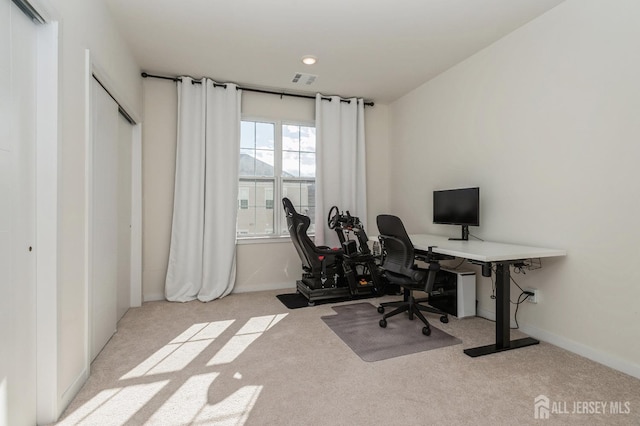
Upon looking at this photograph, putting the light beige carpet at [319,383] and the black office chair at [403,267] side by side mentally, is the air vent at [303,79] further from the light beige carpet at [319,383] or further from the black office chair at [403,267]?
the light beige carpet at [319,383]

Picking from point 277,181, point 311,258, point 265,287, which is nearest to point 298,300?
point 311,258

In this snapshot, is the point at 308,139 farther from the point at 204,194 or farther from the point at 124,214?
the point at 124,214

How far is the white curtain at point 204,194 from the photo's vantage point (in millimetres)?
Answer: 4031

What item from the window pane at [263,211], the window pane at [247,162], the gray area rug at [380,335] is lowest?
the gray area rug at [380,335]

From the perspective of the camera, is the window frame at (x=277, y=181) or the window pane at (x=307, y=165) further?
the window pane at (x=307, y=165)

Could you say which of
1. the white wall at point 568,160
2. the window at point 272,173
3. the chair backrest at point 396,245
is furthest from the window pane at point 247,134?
the white wall at point 568,160

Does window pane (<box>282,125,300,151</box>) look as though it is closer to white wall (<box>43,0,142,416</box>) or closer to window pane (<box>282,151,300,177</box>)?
window pane (<box>282,151,300,177</box>)

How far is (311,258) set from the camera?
12.6 feet

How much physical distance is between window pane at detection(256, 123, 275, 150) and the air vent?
71 centimetres

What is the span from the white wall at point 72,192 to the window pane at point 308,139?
277 cm

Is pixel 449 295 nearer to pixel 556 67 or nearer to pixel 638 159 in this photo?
pixel 638 159

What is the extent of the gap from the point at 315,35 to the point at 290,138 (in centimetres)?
177

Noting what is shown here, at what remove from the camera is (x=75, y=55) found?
1.97 meters

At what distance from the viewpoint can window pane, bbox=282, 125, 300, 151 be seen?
4676 millimetres
